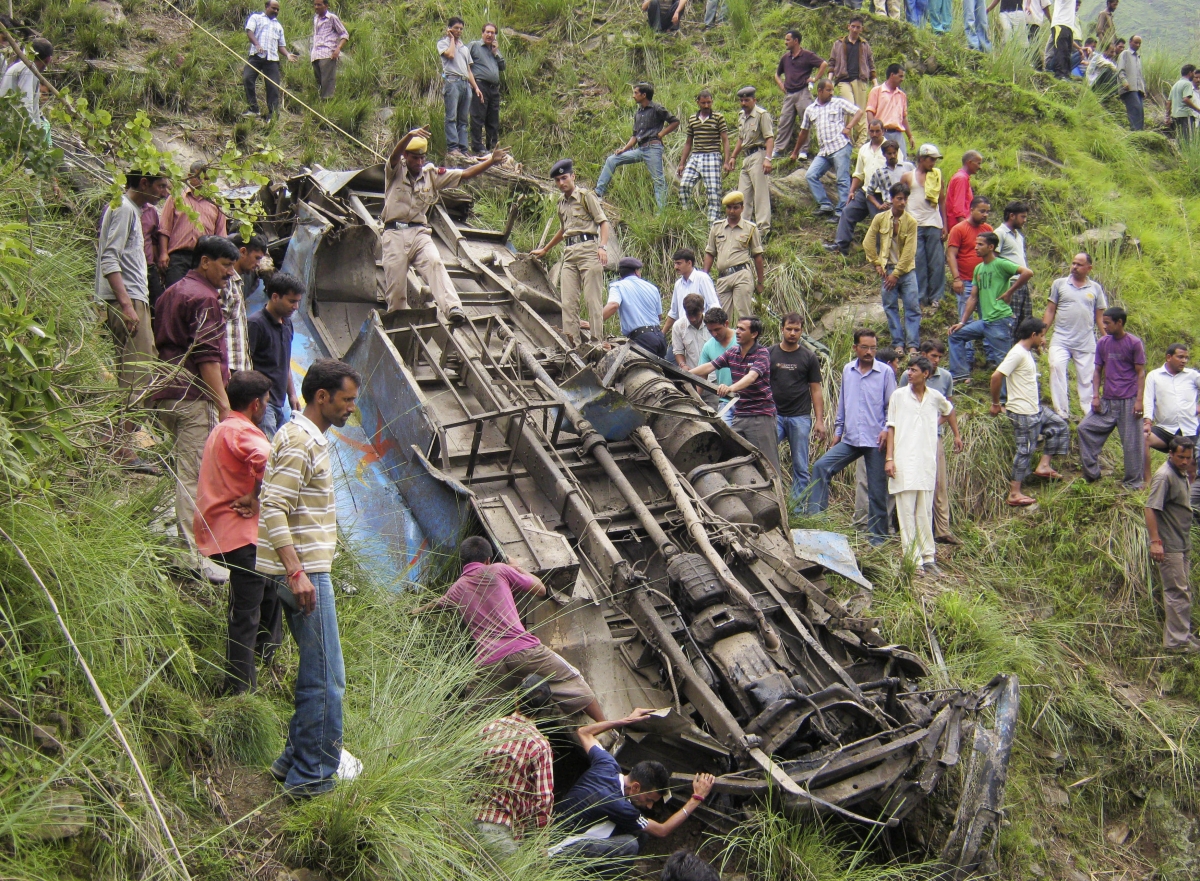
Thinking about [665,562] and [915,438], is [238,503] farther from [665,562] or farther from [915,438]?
[915,438]

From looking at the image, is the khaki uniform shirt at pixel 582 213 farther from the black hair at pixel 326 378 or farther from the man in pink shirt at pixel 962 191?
the black hair at pixel 326 378

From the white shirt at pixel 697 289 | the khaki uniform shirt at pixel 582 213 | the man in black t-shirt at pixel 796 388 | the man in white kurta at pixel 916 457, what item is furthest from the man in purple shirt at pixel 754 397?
the khaki uniform shirt at pixel 582 213

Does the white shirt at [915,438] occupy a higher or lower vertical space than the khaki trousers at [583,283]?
lower

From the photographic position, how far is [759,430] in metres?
8.54

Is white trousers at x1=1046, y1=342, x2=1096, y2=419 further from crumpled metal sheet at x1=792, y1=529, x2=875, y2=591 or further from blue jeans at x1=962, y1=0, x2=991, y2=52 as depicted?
blue jeans at x1=962, y1=0, x2=991, y2=52

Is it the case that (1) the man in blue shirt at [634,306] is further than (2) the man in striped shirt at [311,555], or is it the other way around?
(1) the man in blue shirt at [634,306]

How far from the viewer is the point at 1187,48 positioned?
54.9ft

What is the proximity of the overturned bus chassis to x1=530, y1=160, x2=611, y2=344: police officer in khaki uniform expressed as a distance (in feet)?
1.80

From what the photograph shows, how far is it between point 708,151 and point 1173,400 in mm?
5620

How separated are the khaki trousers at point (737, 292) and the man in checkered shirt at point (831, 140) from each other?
267 cm

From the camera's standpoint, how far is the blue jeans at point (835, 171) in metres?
12.4

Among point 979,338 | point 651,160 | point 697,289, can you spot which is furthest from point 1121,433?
point 651,160

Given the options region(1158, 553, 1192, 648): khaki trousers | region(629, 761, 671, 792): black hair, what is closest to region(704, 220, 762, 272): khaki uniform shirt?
region(1158, 553, 1192, 648): khaki trousers

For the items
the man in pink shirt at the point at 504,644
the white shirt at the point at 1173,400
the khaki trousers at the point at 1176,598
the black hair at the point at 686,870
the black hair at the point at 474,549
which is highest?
the white shirt at the point at 1173,400
